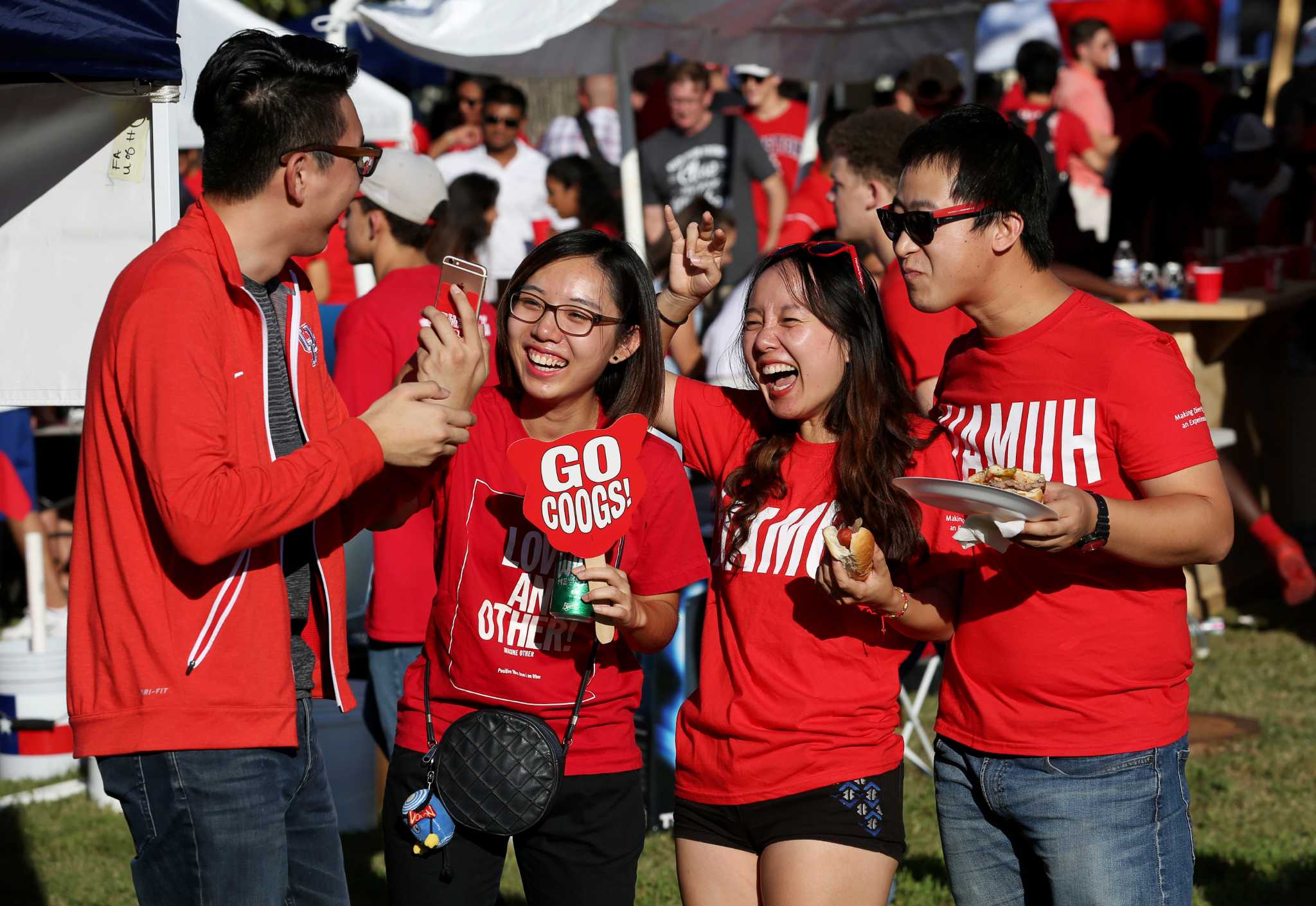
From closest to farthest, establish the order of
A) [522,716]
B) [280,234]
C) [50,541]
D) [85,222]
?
1. [280,234]
2. [522,716]
3. [85,222]
4. [50,541]

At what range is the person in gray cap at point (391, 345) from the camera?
4441 mm

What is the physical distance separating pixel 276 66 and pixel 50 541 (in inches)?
287

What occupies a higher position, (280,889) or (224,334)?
(224,334)

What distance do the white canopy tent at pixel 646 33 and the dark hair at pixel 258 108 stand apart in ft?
15.2

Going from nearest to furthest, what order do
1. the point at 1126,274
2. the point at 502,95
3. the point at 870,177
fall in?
the point at 870,177 → the point at 1126,274 → the point at 502,95

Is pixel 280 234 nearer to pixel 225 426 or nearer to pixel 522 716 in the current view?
pixel 225 426

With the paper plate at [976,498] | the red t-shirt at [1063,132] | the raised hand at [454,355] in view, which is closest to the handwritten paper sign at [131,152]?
the raised hand at [454,355]

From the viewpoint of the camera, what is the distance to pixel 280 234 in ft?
8.39

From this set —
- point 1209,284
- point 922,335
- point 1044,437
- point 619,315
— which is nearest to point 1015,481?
point 1044,437

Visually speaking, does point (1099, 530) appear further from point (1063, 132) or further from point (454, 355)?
point (1063, 132)

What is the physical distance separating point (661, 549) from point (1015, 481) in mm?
788

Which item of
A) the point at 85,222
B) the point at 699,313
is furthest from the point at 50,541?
the point at 85,222

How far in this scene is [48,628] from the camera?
7.04 m

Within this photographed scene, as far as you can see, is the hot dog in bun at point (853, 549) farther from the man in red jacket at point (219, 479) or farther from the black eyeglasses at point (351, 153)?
the black eyeglasses at point (351, 153)
